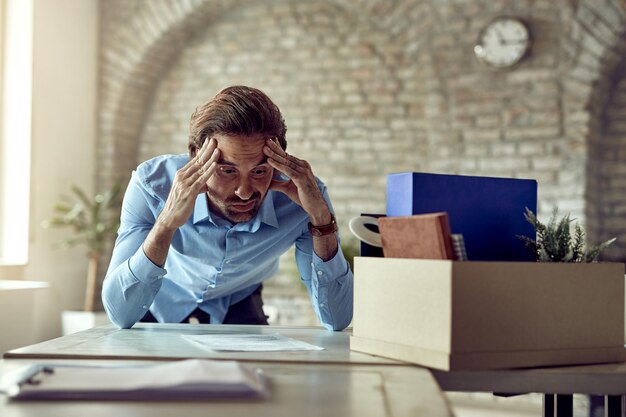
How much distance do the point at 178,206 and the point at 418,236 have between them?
0.80 metres

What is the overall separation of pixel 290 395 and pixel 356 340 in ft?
1.46

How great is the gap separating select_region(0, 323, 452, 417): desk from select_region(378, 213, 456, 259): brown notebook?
0.19 metres

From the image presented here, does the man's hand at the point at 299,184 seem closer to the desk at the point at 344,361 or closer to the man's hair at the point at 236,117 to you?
the man's hair at the point at 236,117

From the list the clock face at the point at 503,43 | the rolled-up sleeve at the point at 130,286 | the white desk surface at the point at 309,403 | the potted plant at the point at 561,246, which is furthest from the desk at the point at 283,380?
the clock face at the point at 503,43

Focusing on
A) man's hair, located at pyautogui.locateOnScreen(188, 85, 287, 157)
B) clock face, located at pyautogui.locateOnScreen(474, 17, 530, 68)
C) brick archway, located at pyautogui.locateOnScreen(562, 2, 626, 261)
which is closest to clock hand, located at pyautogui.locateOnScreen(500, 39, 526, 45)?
clock face, located at pyautogui.locateOnScreen(474, 17, 530, 68)

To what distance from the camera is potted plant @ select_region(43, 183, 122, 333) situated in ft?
17.9

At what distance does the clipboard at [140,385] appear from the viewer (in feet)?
3.43

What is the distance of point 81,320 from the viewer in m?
5.34

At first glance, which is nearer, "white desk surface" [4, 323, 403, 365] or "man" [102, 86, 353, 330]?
"white desk surface" [4, 323, 403, 365]

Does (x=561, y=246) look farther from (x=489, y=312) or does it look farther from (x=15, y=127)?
(x=15, y=127)

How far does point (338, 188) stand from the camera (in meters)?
5.71

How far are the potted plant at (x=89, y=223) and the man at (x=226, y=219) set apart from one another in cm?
322

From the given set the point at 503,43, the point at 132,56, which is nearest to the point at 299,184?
the point at 503,43

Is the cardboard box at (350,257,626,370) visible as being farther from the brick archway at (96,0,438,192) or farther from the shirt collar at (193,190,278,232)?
the brick archway at (96,0,438,192)
